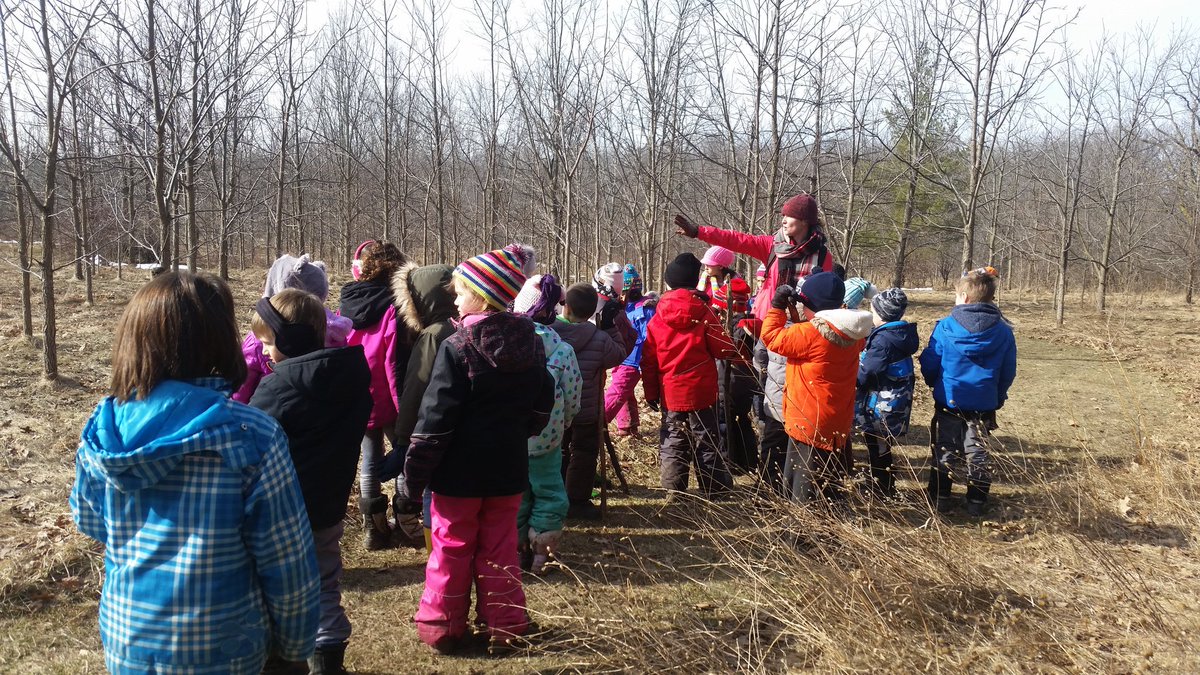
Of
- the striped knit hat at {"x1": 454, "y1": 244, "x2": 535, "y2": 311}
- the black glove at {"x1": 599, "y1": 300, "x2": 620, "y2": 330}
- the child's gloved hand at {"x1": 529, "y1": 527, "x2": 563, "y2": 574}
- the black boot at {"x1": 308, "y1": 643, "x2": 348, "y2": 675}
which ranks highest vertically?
the striped knit hat at {"x1": 454, "y1": 244, "x2": 535, "y2": 311}

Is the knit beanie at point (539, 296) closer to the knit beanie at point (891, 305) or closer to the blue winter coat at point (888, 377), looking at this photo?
the blue winter coat at point (888, 377)

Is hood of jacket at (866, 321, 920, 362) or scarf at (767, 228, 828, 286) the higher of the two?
scarf at (767, 228, 828, 286)

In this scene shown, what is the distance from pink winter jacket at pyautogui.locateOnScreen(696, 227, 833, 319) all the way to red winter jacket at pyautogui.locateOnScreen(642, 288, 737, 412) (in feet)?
1.40

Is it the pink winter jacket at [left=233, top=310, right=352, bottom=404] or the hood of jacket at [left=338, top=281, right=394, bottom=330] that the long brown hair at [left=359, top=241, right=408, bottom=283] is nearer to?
the hood of jacket at [left=338, top=281, right=394, bottom=330]

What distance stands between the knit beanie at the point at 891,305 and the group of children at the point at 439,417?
23mm

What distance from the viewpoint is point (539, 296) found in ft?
13.7

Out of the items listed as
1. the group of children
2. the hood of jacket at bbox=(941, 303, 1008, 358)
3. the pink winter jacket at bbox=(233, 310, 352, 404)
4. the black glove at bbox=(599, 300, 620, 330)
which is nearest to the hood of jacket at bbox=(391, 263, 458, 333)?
the group of children

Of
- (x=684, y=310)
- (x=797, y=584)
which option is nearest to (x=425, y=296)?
(x=684, y=310)

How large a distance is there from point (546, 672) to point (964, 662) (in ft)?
5.62

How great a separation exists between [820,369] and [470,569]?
2402 mm

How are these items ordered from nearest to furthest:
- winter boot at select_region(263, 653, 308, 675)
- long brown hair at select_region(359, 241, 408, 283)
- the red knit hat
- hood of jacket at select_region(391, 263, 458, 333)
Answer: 1. winter boot at select_region(263, 653, 308, 675)
2. hood of jacket at select_region(391, 263, 458, 333)
3. long brown hair at select_region(359, 241, 408, 283)
4. the red knit hat

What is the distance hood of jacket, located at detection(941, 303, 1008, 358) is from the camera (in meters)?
5.18

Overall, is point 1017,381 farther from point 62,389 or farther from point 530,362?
point 62,389

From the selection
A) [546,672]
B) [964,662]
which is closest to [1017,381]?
[964,662]
